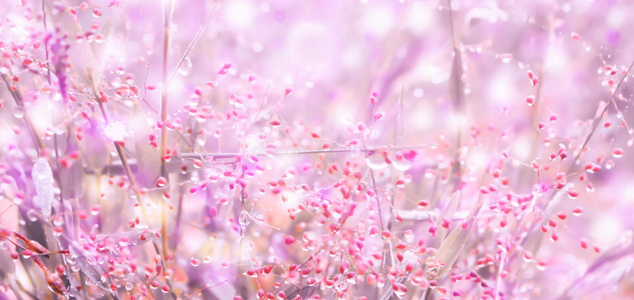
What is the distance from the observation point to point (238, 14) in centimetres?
118

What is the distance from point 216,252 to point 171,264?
0.11 meters

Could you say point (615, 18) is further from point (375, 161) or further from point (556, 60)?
point (375, 161)

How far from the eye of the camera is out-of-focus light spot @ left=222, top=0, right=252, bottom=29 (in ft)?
3.86

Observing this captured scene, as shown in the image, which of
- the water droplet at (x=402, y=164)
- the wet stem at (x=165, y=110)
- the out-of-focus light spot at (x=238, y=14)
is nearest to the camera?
the wet stem at (x=165, y=110)

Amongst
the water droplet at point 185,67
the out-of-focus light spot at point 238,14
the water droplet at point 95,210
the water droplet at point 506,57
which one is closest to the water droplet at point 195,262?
the water droplet at point 95,210

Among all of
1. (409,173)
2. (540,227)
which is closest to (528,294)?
(540,227)

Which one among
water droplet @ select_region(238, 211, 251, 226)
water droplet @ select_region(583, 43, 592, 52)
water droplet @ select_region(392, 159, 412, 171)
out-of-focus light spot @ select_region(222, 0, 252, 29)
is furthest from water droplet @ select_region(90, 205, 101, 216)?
water droplet @ select_region(583, 43, 592, 52)

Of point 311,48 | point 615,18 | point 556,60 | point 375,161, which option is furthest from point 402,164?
point 615,18

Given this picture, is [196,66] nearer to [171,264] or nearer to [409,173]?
[171,264]

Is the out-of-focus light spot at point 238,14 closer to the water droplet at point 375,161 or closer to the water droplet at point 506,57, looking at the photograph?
the water droplet at point 375,161

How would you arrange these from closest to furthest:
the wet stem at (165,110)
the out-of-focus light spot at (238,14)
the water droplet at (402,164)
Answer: the wet stem at (165,110), the water droplet at (402,164), the out-of-focus light spot at (238,14)

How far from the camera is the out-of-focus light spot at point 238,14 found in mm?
1177

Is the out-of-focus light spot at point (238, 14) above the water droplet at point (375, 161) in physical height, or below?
above

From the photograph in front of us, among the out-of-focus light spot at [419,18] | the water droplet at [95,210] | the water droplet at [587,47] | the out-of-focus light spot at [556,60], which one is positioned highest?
the out-of-focus light spot at [419,18]
